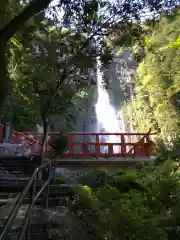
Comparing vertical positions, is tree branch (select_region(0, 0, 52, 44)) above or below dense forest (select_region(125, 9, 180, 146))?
below

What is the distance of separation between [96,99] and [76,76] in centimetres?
1881

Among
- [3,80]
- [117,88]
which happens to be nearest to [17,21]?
[3,80]

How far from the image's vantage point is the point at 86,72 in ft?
22.8

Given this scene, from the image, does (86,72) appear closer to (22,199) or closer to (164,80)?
(22,199)

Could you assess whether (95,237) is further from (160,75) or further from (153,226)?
(160,75)

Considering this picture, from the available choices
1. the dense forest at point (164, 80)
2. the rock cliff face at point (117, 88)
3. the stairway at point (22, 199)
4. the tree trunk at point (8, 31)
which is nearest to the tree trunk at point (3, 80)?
the tree trunk at point (8, 31)

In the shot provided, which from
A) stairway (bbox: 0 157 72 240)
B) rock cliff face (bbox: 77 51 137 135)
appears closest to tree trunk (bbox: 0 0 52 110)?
stairway (bbox: 0 157 72 240)

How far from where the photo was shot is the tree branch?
107 inches

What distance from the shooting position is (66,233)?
3430mm

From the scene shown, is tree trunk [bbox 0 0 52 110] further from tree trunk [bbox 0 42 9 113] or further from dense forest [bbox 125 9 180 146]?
dense forest [bbox 125 9 180 146]

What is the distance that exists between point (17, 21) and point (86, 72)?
4212 mm

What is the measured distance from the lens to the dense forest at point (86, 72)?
11.0ft

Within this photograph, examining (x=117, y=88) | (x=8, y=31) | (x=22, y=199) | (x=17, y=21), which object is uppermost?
(x=117, y=88)

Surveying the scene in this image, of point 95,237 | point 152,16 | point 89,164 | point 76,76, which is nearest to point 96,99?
point 89,164
